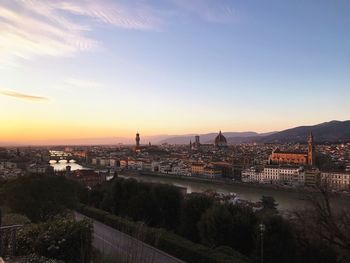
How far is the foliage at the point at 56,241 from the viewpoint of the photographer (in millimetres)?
4289

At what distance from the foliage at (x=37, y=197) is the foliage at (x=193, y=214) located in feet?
10.5

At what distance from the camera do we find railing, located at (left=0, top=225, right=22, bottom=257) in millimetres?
3968

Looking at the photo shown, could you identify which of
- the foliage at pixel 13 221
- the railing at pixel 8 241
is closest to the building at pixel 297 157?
the foliage at pixel 13 221

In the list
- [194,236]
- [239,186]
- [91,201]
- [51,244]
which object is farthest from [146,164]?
[51,244]

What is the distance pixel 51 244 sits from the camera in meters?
4.33

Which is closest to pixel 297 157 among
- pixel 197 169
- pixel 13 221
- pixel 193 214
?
pixel 197 169

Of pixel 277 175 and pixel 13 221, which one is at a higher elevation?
pixel 13 221

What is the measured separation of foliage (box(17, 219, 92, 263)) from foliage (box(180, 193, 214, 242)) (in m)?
6.69

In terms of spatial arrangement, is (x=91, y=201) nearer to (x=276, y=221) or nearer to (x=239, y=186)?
(x=276, y=221)

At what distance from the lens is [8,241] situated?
4.08 m

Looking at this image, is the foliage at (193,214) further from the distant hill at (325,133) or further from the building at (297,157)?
the distant hill at (325,133)

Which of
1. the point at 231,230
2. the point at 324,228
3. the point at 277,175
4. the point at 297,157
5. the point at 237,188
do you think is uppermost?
the point at 324,228

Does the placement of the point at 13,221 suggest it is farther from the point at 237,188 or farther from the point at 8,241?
the point at 237,188

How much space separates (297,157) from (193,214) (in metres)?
46.0
